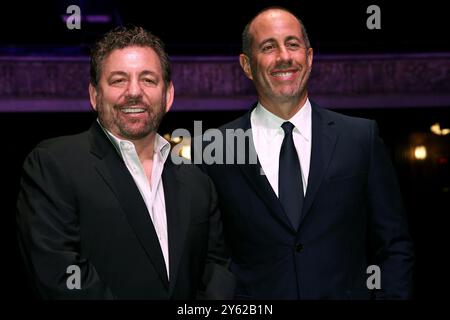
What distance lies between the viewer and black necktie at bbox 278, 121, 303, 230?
2.12 m

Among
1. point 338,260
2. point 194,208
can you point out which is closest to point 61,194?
point 194,208

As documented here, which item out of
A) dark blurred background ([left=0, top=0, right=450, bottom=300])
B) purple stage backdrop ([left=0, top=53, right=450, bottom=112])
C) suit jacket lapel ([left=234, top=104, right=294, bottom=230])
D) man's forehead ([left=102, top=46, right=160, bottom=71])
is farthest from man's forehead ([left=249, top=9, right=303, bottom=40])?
purple stage backdrop ([left=0, top=53, right=450, bottom=112])

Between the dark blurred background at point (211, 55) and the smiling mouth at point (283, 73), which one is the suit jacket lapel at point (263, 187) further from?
the dark blurred background at point (211, 55)

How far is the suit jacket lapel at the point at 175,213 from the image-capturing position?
1.78 meters

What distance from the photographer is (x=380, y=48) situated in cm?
1118

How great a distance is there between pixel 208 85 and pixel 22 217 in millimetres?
9530

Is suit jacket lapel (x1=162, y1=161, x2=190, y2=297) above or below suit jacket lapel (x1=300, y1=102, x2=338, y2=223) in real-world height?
below

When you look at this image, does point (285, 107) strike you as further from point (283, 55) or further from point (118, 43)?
point (118, 43)

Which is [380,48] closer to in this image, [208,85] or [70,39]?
[208,85]

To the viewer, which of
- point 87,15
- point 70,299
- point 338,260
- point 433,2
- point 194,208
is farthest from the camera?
point 87,15

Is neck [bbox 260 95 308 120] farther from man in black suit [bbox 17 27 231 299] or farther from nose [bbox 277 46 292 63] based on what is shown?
man in black suit [bbox 17 27 231 299]

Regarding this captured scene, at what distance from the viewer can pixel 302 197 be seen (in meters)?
2.13

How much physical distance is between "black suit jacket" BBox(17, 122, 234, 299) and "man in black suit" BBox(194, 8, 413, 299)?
13.4 inches

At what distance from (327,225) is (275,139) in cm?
46
